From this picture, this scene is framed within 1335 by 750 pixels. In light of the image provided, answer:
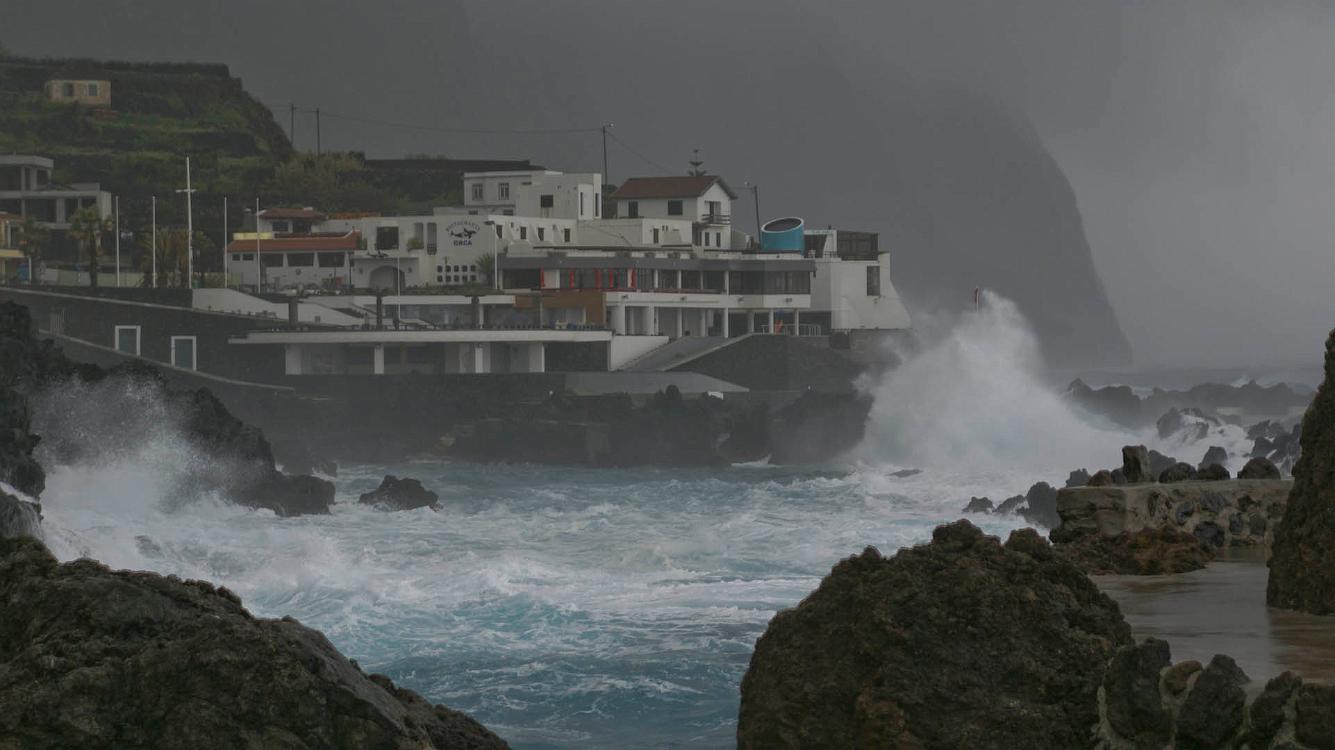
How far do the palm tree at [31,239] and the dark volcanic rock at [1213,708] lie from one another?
81.8 m

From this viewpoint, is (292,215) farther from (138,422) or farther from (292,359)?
(138,422)

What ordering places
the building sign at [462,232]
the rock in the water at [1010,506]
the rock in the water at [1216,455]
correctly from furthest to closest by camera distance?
the building sign at [462,232]
the rock in the water at [1216,455]
the rock in the water at [1010,506]

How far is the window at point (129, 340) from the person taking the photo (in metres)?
75.2

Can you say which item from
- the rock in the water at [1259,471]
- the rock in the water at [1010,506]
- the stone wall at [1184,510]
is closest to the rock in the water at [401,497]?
the rock in the water at [1010,506]

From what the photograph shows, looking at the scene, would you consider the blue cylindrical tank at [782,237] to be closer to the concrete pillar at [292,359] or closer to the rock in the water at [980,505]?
the concrete pillar at [292,359]

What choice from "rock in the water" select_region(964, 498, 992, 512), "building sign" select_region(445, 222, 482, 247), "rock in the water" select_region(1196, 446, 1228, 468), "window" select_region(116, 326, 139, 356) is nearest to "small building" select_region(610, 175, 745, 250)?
"building sign" select_region(445, 222, 482, 247)

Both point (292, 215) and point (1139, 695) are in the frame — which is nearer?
point (1139, 695)

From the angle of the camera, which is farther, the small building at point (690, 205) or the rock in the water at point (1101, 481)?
the small building at point (690, 205)

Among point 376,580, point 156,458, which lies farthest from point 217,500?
point 376,580

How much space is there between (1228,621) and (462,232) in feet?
253

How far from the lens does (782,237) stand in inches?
3504

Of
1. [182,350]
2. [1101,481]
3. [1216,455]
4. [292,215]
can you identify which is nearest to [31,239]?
[292,215]

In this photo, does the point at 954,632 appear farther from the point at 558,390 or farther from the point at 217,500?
the point at 558,390

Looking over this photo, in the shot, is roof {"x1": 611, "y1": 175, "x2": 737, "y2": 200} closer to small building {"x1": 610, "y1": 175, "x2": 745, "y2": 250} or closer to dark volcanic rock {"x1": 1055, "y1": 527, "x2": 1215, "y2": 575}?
small building {"x1": 610, "y1": 175, "x2": 745, "y2": 250}
